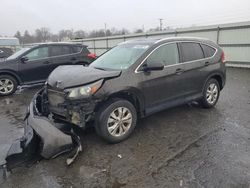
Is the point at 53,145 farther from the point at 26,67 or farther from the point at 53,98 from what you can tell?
the point at 26,67

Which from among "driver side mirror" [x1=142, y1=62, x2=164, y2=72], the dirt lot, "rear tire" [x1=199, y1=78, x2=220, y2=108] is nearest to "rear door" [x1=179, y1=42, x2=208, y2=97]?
"rear tire" [x1=199, y1=78, x2=220, y2=108]

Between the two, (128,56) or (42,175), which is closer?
(42,175)

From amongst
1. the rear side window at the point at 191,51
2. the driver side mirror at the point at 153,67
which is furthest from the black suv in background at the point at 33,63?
the driver side mirror at the point at 153,67

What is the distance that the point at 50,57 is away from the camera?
9.50m

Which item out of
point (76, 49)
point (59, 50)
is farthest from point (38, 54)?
point (76, 49)

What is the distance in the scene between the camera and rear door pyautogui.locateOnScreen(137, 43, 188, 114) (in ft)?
15.6

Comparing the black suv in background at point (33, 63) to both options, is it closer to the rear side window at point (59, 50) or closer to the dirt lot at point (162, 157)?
the rear side window at point (59, 50)

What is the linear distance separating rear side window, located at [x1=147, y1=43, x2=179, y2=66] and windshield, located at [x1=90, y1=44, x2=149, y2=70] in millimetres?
222

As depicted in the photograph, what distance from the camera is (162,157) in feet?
13.0

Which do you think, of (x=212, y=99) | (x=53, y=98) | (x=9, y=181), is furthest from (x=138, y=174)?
(x=212, y=99)

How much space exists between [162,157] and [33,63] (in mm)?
6742

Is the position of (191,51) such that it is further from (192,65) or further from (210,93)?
(210,93)

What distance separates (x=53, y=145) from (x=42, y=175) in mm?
447

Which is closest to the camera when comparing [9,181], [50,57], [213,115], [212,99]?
[9,181]
